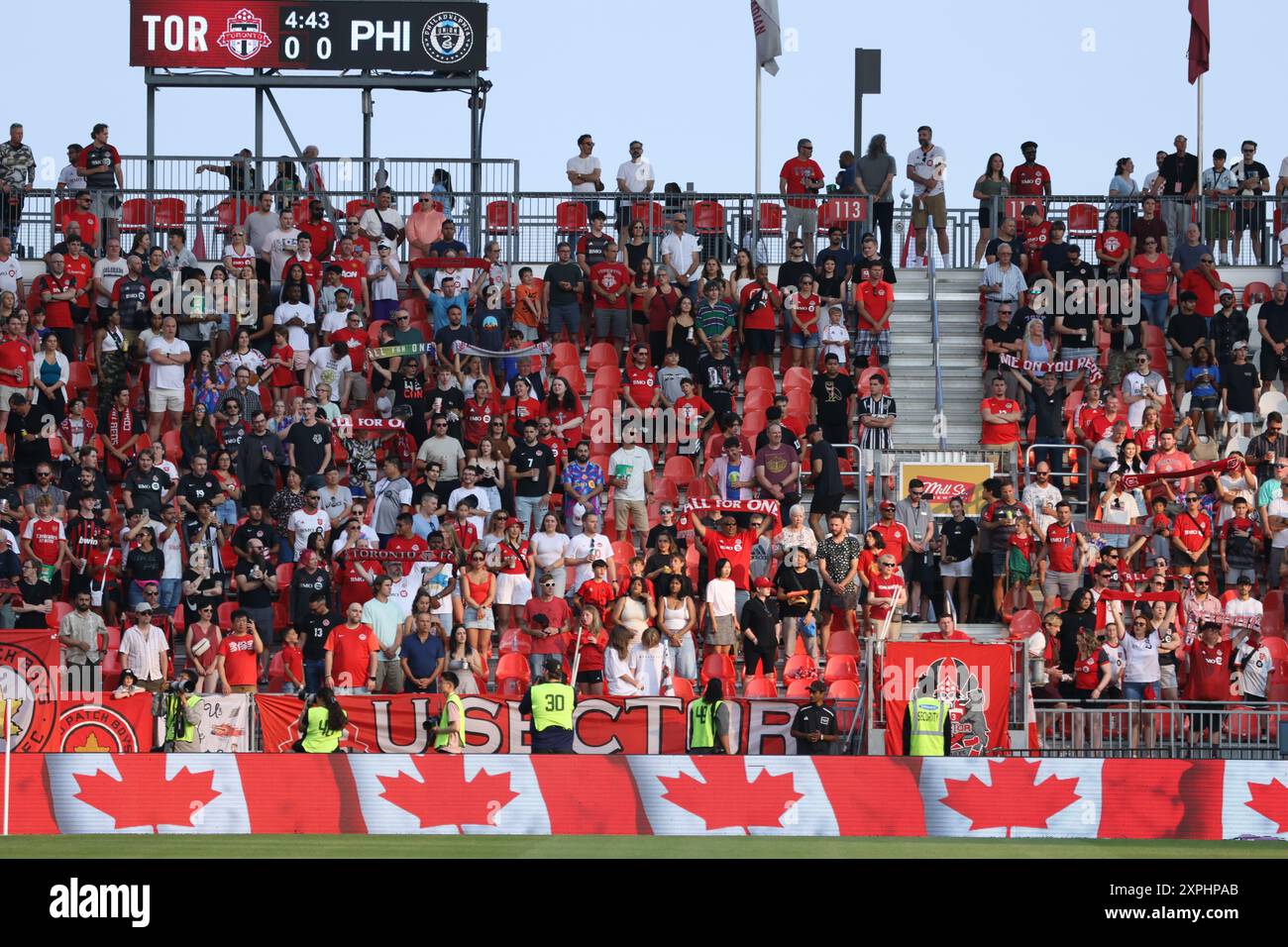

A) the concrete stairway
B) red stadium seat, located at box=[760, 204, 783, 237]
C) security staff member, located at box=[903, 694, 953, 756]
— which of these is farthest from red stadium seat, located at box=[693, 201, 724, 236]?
security staff member, located at box=[903, 694, 953, 756]

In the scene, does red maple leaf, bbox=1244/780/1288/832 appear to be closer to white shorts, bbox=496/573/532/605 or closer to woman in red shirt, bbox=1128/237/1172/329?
white shorts, bbox=496/573/532/605

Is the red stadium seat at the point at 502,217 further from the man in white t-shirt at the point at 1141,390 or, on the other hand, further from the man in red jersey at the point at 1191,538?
the man in red jersey at the point at 1191,538

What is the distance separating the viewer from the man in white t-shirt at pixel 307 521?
83.8 ft

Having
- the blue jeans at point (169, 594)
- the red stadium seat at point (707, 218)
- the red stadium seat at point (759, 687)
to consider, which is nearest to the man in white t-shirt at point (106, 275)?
the blue jeans at point (169, 594)

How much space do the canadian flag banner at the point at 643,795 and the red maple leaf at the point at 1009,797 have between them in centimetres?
1

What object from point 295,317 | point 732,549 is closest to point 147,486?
point 295,317

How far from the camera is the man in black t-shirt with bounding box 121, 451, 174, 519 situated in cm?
2586

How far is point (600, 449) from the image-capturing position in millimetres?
27703

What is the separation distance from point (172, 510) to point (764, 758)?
355 inches

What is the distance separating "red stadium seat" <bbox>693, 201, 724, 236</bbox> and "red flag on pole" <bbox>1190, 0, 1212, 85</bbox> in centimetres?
780

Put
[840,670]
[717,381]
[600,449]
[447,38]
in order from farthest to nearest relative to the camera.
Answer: [447,38], [717,381], [600,449], [840,670]

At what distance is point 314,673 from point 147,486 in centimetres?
369

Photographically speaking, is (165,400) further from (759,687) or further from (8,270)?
(759,687)
